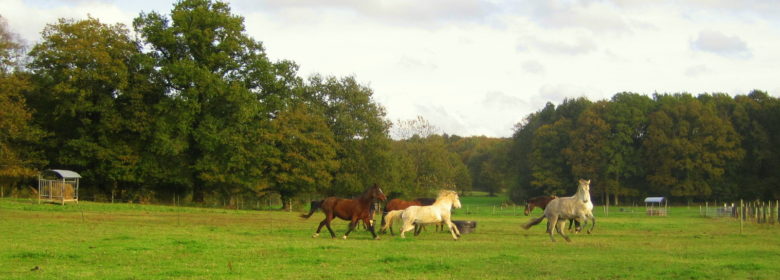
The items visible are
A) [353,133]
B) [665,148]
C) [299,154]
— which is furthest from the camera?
[665,148]

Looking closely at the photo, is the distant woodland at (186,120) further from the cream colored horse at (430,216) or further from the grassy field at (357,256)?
the cream colored horse at (430,216)

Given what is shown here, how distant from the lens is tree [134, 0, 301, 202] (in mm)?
47594

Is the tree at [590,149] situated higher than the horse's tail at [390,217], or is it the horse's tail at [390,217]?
the tree at [590,149]

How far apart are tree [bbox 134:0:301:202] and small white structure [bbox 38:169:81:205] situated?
22.5 ft

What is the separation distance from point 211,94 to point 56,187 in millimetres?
11438

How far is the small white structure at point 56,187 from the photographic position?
133ft

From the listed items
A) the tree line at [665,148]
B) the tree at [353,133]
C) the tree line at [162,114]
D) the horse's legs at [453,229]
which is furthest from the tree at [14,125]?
the tree line at [665,148]

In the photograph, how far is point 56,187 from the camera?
4100 centimetres

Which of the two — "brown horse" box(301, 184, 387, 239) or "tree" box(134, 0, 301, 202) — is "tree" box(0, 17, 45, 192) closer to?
"tree" box(134, 0, 301, 202)

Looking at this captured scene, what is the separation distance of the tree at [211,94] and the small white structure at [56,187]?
22.5 feet

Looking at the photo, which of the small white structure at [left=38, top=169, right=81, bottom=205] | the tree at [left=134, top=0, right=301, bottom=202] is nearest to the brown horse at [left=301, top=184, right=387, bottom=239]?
the small white structure at [left=38, top=169, right=81, bottom=205]

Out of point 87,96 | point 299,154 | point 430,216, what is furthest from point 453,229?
point 87,96

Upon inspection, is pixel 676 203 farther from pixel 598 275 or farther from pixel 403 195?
pixel 598 275

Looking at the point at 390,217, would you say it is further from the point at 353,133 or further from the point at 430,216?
the point at 353,133
